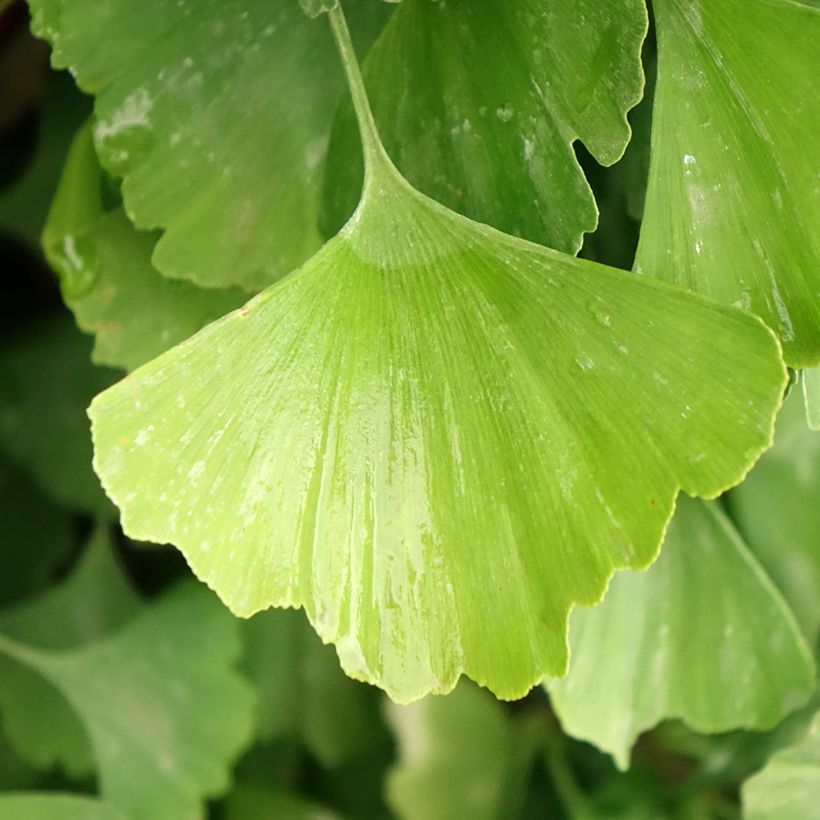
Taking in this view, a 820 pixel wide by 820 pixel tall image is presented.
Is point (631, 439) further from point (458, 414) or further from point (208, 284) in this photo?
point (208, 284)

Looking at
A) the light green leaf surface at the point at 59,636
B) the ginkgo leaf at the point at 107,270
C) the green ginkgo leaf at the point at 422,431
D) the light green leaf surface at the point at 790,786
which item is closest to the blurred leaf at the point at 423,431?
the green ginkgo leaf at the point at 422,431

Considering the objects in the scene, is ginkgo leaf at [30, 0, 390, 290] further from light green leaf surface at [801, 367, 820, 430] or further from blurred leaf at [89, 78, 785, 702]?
light green leaf surface at [801, 367, 820, 430]

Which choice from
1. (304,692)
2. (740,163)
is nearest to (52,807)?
(304,692)

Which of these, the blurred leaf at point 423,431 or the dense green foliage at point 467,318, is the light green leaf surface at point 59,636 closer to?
the dense green foliage at point 467,318

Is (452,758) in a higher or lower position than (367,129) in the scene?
lower

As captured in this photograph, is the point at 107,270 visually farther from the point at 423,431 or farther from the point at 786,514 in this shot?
the point at 786,514

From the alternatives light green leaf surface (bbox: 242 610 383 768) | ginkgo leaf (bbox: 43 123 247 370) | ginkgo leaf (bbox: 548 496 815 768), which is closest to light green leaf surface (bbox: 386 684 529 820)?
light green leaf surface (bbox: 242 610 383 768)
